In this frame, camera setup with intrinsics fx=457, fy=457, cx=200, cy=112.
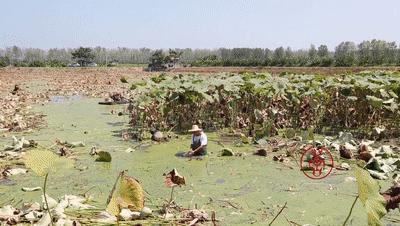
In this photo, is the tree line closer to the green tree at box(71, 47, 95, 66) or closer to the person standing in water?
the green tree at box(71, 47, 95, 66)

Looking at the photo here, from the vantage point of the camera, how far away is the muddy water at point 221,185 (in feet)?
16.9

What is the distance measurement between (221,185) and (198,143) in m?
1.77

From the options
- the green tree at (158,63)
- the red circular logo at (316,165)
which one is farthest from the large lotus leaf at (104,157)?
the green tree at (158,63)

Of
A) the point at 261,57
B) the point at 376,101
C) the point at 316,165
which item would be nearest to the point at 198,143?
the point at 316,165

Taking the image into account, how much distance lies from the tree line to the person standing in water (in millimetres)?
38514

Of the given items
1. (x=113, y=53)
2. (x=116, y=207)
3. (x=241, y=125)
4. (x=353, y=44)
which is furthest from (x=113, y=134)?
(x=113, y=53)

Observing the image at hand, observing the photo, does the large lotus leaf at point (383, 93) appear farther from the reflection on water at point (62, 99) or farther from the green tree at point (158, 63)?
the green tree at point (158, 63)

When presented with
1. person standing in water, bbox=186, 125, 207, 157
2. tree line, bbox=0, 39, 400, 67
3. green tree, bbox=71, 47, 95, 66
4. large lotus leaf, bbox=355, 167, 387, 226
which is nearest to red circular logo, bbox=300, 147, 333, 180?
person standing in water, bbox=186, 125, 207, 157

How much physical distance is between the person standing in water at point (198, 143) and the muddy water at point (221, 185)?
0.66ft

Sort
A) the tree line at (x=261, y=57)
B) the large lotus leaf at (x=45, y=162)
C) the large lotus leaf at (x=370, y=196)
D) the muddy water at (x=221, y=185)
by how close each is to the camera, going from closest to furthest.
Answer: the large lotus leaf at (x=370, y=196), the large lotus leaf at (x=45, y=162), the muddy water at (x=221, y=185), the tree line at (x=261, y=57)

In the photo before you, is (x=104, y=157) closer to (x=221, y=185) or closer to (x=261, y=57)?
(x=221, y=185)

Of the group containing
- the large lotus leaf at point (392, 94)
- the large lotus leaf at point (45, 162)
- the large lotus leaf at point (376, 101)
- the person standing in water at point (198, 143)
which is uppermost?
the large lotus leaf at point (45, 162)

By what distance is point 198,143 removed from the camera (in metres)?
7.90

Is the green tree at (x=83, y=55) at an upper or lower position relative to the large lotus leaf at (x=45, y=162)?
lower
